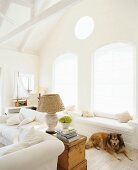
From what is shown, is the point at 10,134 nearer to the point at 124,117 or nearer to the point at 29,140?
the point at 29,140

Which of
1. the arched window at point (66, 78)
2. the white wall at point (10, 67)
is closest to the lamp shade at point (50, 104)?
the arched window at point (66, 78)

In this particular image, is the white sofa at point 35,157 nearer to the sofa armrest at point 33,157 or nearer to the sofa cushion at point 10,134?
the sofa armrest at point 33,157

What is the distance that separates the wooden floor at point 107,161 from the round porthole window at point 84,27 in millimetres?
3544

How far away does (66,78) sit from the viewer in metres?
6.00

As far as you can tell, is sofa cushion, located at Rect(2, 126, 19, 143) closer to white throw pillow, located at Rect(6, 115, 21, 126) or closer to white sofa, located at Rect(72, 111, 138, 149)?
white throw pillow, located at Rect(6, 115, 21, 126)

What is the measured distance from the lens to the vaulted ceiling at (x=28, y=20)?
149 inches

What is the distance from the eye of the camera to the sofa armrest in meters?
1.61

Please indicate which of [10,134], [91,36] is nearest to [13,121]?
[10,134]

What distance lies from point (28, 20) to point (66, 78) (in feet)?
7.94

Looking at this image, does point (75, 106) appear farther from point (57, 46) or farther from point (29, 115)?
point (57, 46)

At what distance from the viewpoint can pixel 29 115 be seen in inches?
169

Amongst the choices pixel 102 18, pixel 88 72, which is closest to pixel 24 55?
pixel 88 72

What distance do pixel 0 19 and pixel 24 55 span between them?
191 cm

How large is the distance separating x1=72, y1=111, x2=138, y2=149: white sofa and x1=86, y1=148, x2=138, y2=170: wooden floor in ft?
1.17
